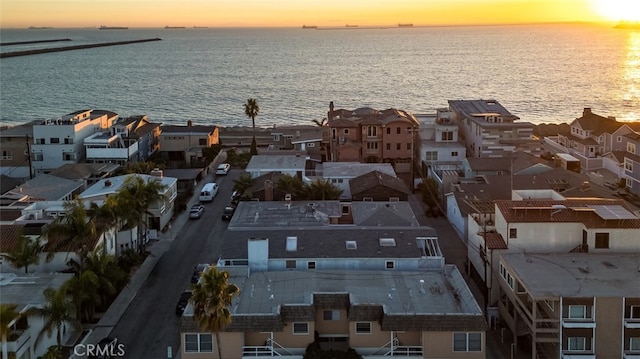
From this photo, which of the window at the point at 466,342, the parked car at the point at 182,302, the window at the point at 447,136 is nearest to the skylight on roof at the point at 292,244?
the parked car at the point at 182,302

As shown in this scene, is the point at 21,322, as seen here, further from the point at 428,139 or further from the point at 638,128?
the point at 638,128

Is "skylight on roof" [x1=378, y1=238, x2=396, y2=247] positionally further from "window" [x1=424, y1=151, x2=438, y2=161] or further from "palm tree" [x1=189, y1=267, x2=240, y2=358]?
"window" [x1=424, y1=151, x2=438, y2=161]

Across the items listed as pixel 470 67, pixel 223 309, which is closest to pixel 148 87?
pixel 470 67

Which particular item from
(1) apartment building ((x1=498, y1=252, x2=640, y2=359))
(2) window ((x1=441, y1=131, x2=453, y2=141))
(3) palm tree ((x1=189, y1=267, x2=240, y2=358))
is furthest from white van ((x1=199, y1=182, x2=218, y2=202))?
(3) palm tree ((x1=189, y1=267, x2=240, y2=358))

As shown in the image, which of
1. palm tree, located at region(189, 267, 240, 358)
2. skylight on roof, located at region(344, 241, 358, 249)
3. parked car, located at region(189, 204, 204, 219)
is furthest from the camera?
parked car, located at region(189, 204, 204, 219)

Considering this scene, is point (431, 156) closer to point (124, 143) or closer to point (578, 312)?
point (124, 143)

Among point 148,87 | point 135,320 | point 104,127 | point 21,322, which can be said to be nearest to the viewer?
point 21,322

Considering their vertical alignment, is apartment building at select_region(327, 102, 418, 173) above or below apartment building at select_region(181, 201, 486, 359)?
above

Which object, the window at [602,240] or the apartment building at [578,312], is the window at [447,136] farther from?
the apartment building at [578,312]
